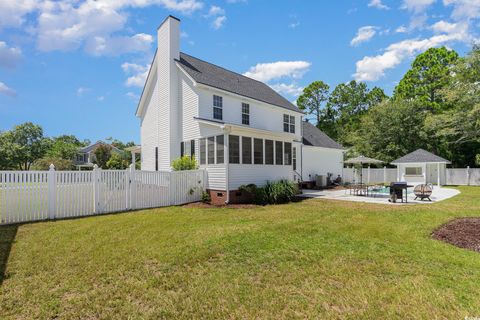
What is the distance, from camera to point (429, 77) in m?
32.4

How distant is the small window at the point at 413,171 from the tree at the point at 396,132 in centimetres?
509

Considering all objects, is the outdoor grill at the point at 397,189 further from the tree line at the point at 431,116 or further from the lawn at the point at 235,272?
the tree line at the point at 431,116

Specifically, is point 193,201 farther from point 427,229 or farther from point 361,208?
point 427,229

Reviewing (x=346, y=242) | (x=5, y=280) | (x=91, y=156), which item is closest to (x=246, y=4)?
(x=346, y=242)

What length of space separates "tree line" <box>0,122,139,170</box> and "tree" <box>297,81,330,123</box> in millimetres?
32371

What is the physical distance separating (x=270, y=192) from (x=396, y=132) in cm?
2522

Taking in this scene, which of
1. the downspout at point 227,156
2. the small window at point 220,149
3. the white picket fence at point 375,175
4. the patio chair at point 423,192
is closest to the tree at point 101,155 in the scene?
the small window at point 220,149

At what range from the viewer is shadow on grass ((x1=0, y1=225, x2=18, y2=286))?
4.45m

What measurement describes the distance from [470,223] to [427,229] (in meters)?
1.59

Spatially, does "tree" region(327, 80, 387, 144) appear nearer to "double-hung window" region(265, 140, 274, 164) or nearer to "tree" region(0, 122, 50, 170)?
"double-hung window" region(265, 140, 274, 164)

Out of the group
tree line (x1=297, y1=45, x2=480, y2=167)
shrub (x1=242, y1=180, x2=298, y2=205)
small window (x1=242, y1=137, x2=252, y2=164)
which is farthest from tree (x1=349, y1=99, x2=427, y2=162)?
small window (x1=242, y1=137, x2=252, y2=164)

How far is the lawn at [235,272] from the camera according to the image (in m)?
3.13

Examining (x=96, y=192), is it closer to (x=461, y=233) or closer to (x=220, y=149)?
(x=220, y=149)

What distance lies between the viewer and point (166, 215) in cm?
913
